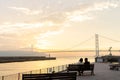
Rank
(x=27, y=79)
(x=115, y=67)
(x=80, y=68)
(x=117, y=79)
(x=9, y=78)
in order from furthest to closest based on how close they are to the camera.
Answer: (x=115, y=67) < (x=80, y=68) < (x=117, y=79) < (x=9, y=78) < (x=27, y=79)

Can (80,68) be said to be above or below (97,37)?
below

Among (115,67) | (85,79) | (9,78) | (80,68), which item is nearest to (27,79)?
(9,78)

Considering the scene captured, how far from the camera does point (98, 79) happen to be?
2052 cm

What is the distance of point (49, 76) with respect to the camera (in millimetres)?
14656

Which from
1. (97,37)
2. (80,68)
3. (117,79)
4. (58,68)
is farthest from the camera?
(97,37)

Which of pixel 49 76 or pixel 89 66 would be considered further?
pixel 89 66

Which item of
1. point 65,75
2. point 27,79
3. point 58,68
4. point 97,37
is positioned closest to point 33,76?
point 27,79

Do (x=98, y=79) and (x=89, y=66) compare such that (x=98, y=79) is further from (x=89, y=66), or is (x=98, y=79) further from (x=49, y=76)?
(x=49, y=76)

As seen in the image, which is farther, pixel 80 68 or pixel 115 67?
pixel 115 67

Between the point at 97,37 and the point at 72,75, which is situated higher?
the point at 97,37

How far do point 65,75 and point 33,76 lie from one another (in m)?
1.40

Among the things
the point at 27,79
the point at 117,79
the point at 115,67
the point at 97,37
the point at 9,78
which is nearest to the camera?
the point at 27,79

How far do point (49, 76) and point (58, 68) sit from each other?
1443 cm

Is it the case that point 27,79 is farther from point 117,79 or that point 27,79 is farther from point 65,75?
point 117,79
